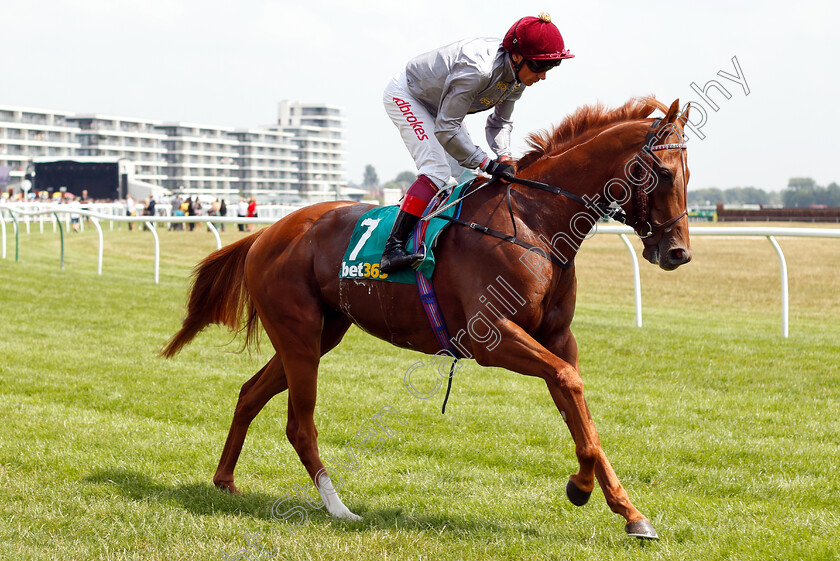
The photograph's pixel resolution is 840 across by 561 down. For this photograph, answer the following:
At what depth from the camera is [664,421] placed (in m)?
5.14

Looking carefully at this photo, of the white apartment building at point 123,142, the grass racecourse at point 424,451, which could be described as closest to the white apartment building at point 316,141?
the white apartment building at point 123,142

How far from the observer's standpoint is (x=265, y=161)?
443 ft

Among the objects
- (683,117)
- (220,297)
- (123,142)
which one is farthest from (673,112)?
(123,142)

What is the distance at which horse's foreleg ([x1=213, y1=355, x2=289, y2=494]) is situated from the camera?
4117mm

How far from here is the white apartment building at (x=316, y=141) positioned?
14838cm

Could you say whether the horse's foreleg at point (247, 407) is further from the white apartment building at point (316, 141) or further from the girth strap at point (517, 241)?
the white apartment building at point (316, 141)

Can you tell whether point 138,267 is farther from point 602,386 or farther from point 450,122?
point 450,122

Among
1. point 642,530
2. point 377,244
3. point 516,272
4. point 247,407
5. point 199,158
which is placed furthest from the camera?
point 199,158

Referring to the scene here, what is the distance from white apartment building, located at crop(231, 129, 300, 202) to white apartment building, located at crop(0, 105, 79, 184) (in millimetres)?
29343

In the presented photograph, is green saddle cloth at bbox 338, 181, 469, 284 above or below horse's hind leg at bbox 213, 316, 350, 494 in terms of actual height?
above

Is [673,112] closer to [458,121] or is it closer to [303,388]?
[458,121]

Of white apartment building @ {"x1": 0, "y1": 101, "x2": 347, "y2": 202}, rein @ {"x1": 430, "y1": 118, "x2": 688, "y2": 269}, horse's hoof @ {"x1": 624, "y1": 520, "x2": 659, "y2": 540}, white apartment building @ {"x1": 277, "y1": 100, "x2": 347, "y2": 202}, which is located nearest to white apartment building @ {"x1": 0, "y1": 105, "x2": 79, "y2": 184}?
white apartment building @ {"x1": 0, "y1": 101, "x2": 347, "y2": 202}

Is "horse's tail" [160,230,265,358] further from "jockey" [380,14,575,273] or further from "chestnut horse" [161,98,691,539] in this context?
"jockey" [380,14,575,273]

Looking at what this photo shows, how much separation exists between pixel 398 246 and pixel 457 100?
0.71 m
